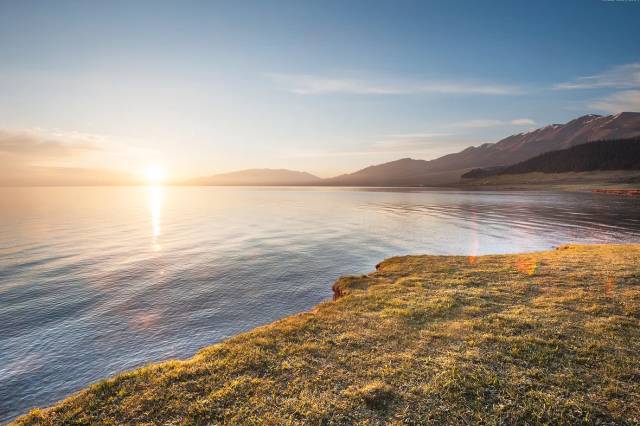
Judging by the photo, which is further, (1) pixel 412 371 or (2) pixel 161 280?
(2) pixel 161 280

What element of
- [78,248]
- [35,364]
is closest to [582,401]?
[35,364]

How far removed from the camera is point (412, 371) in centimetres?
1130

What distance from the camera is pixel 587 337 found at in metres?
13.2

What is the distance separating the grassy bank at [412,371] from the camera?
9.52m

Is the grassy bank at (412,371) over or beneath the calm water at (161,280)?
over

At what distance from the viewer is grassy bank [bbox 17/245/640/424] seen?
952cm

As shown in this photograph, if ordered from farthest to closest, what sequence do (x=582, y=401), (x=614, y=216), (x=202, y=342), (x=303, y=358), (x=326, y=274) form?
1. (x=614, y=216)
2. (x=326, y=274)
3. (x=202, y=342)
4. (x=303, y=358)
5. (x=582, y=401)

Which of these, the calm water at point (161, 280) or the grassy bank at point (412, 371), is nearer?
the grassy bank at point (412, 371)

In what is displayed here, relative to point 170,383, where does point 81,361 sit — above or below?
below

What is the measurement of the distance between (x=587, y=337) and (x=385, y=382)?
31.6ft

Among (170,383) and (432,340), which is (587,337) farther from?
(170,383)

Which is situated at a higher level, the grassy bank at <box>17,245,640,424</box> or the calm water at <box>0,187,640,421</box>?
the grassy bank at <box>17,245,640,424</box>

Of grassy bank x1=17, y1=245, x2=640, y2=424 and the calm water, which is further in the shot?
the calm water

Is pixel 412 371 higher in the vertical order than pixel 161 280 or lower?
higher
